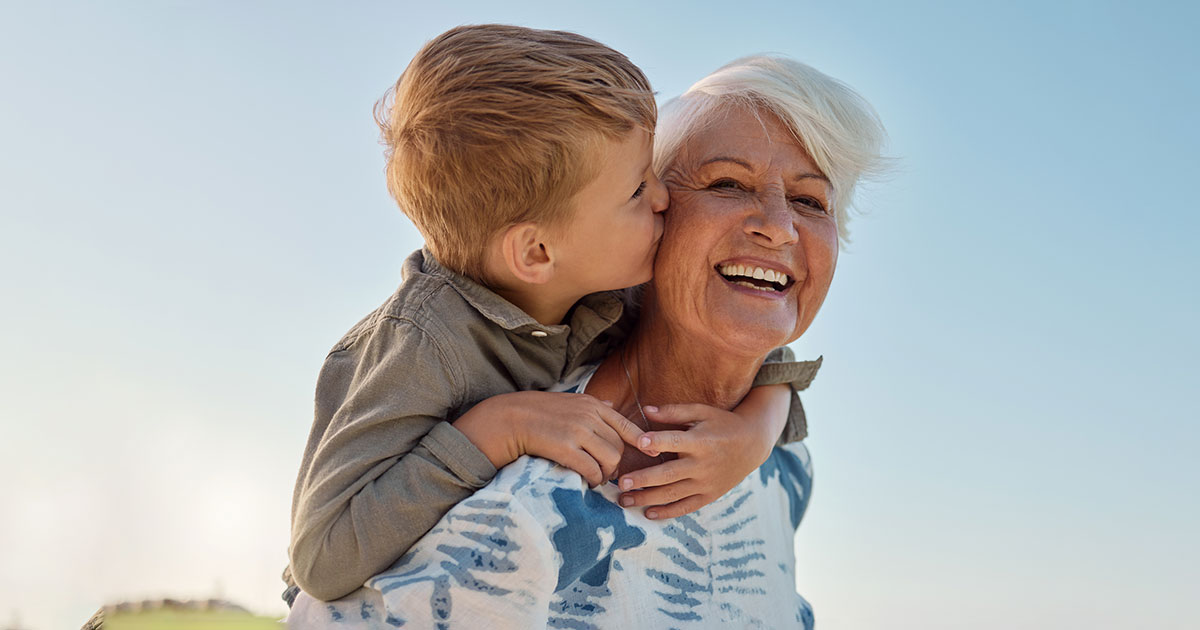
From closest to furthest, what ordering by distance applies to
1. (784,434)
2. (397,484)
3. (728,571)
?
(397,484), (728,571), (784,434)

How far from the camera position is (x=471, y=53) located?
229cm

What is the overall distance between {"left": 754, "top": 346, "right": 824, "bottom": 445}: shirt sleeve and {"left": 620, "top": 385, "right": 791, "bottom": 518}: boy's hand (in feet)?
0.66

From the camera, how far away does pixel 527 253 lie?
2.38m

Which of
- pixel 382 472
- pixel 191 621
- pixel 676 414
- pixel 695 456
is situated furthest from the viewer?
pixel 676 414

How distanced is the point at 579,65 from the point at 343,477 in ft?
3.37

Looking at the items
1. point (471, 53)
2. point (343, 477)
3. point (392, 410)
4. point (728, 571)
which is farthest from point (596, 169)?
point (728, 571)

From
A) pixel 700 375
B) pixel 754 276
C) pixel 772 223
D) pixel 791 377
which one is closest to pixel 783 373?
pixel 791 377

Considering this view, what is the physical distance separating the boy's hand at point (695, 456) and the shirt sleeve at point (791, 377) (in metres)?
0.20

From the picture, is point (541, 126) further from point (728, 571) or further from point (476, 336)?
point (728, 571)

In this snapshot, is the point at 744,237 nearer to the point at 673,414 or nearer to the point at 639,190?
the point at 639,190

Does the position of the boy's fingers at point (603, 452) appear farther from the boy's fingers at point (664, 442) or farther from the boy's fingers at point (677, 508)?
the boy's fingers at point (677, 508)

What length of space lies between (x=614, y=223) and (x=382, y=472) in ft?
2.62

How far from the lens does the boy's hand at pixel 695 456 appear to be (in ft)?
7.75

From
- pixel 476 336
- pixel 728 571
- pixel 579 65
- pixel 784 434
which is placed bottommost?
pixel 728 571
